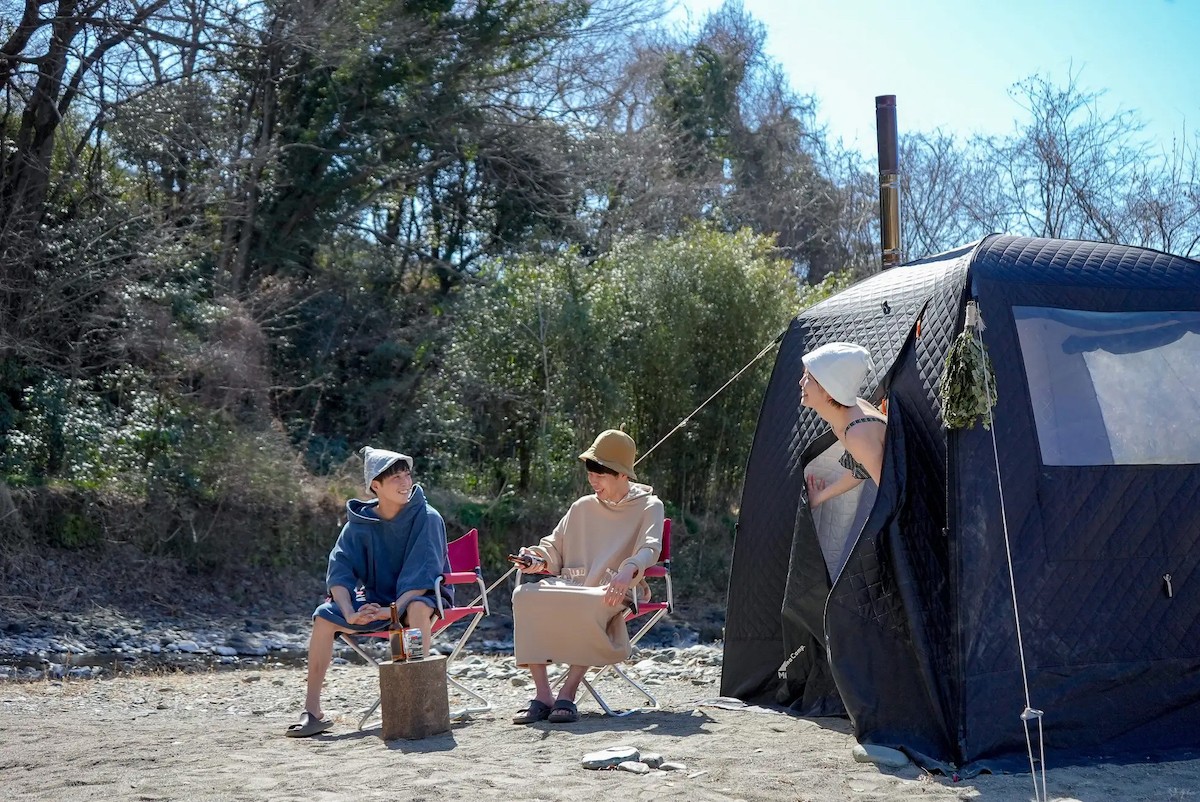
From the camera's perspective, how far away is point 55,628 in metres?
9.34

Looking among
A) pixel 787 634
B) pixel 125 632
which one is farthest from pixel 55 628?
pixel 787 634

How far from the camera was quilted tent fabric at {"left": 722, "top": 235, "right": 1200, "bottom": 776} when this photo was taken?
13.8 ft

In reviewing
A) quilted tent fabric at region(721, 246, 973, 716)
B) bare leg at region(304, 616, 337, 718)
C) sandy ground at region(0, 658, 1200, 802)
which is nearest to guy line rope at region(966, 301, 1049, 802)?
sandy ground at region(0, 658, 1200, 802)

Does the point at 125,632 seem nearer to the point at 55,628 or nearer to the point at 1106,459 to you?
the point at 55,628

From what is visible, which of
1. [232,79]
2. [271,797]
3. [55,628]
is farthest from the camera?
[232,79]

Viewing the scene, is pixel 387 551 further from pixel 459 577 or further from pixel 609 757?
pixel 609 757

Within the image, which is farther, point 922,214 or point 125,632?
point 922,214

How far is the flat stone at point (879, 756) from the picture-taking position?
4.05 m

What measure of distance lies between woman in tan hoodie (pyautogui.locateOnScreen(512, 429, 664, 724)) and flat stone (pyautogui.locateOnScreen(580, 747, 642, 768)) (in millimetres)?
714

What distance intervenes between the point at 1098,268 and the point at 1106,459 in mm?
769

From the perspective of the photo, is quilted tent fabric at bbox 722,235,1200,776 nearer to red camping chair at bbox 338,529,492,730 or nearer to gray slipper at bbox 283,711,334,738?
red camping chair at bbox 338,529,492,730

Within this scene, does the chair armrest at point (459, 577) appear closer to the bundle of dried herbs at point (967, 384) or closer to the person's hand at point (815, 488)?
the person's hand at point (815, 488)

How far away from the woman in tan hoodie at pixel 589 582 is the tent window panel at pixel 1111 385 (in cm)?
162

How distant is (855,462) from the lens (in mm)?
4539
